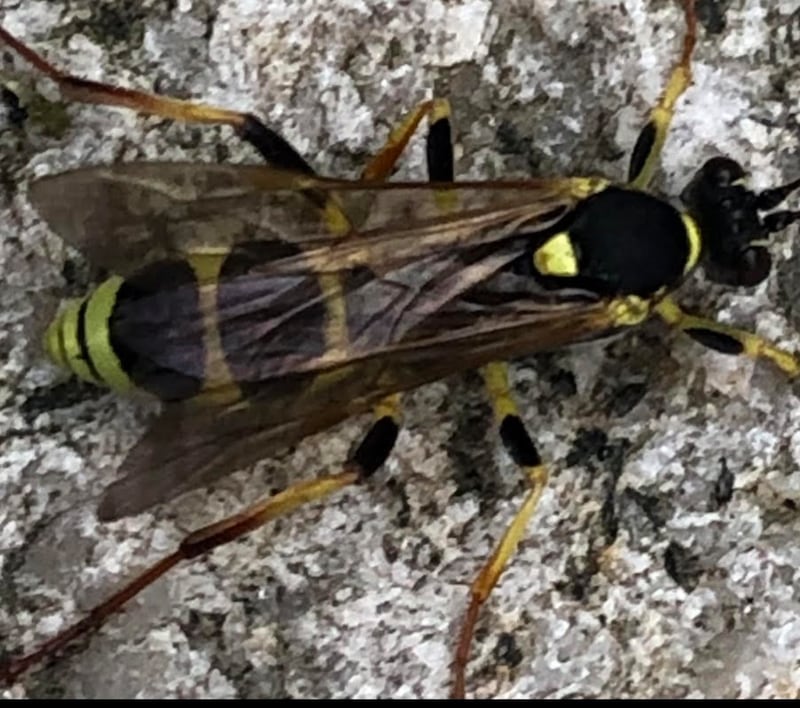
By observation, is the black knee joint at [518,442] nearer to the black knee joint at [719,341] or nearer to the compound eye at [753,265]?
the black knee joint at [719,341]

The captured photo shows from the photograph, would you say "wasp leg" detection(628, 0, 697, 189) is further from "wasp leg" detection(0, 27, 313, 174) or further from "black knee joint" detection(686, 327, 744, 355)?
"wasp leg" detection(0, 27, 313, 174)

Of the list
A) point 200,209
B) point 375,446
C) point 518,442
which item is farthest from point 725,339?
point 200,209

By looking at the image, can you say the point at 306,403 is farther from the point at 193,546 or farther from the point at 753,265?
the point at 753,265

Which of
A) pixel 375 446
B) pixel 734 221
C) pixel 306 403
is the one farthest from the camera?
pixel 734 221

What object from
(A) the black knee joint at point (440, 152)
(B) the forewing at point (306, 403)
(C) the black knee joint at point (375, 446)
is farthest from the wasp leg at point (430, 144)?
(C) the black knee joint at point (375, 446)

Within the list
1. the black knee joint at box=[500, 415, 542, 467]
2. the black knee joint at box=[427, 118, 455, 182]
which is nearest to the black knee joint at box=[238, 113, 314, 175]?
the black knee joint at box=[427, 118, 455, 182]

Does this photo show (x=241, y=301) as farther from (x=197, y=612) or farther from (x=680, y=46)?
(x=680, y=46)
